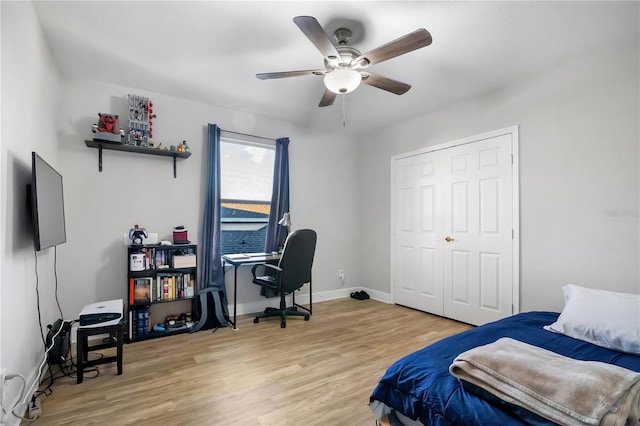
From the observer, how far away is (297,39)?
2.45 m

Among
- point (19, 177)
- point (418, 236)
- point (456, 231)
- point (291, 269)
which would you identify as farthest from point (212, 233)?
point (456, 231)

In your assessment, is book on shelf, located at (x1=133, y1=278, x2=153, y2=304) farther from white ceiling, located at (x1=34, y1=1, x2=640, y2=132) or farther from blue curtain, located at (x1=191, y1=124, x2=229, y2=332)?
white ceiling, located at (x1=34, y1=1, x2=640, y2=132)

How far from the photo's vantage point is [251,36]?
243 centimetres

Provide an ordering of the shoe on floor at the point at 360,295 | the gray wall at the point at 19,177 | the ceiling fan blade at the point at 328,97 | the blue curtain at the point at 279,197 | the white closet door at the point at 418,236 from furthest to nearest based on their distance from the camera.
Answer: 1. the shoe on floor at the point at 360,295
2. the blue curtain at the point at 279,197
3. the white closet door at the point at 418,236
4. the ceiling fan blade at the point at 328,97
5. the gray wall at the point at 19,177

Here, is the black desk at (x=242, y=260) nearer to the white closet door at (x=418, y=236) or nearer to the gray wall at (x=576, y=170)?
the white closet door at (x=418, y=236)

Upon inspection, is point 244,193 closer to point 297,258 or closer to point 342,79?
point 297,258

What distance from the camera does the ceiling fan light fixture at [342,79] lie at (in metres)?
2.23

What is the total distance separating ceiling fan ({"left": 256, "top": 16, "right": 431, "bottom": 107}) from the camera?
189 centimetres

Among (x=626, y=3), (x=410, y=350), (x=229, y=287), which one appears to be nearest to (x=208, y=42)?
(x=229, y=287)

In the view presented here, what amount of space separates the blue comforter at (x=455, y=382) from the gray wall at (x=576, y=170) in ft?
3.75

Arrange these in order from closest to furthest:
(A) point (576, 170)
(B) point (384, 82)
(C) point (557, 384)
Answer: (C) point (557, 384), (B) point (384, 82), (A) point (576, 170)

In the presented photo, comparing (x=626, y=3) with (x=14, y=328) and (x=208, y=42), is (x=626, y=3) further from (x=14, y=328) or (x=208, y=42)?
(x=14, y=328)

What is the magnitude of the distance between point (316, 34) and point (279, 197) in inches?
98.4

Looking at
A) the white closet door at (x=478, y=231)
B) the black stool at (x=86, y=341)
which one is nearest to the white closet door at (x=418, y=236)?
the white closet door at (x=478, y=231)
